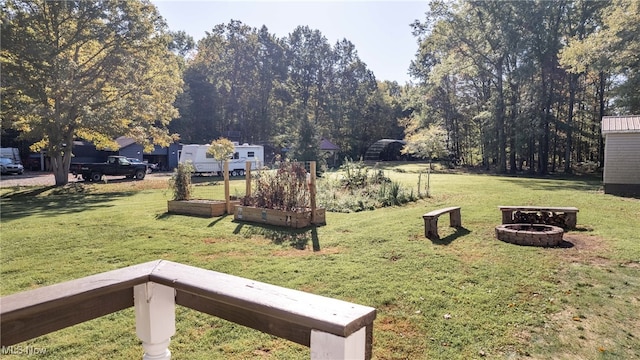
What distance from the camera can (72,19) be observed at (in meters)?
16.2

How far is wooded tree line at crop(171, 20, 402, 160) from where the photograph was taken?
42562mm

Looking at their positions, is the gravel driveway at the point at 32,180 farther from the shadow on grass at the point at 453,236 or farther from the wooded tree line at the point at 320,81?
the shadow on grass at the point at 453,236

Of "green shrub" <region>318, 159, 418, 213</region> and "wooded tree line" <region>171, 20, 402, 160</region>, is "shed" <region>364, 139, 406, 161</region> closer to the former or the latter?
"wooded tree line" <region>171, 20, 402, 160</region>

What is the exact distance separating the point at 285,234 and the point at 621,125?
41.2 feet

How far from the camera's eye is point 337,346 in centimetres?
97

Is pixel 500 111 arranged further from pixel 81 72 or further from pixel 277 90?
pixel 277 90

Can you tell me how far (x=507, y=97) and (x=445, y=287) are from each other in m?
27.7

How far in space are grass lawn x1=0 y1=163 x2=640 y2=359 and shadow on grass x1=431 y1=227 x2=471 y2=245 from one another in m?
0.06

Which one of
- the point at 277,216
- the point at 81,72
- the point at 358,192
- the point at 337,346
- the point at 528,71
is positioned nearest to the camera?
the point at 337,346

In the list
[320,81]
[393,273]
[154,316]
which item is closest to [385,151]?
[320,81]

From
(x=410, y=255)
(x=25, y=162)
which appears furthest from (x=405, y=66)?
(x=410, y=255)

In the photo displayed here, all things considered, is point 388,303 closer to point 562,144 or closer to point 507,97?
point 507,97

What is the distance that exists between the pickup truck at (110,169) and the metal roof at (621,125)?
23.1m

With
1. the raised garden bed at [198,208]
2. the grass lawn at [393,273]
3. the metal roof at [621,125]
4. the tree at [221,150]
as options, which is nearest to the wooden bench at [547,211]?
the grass lawn at [393,273]
